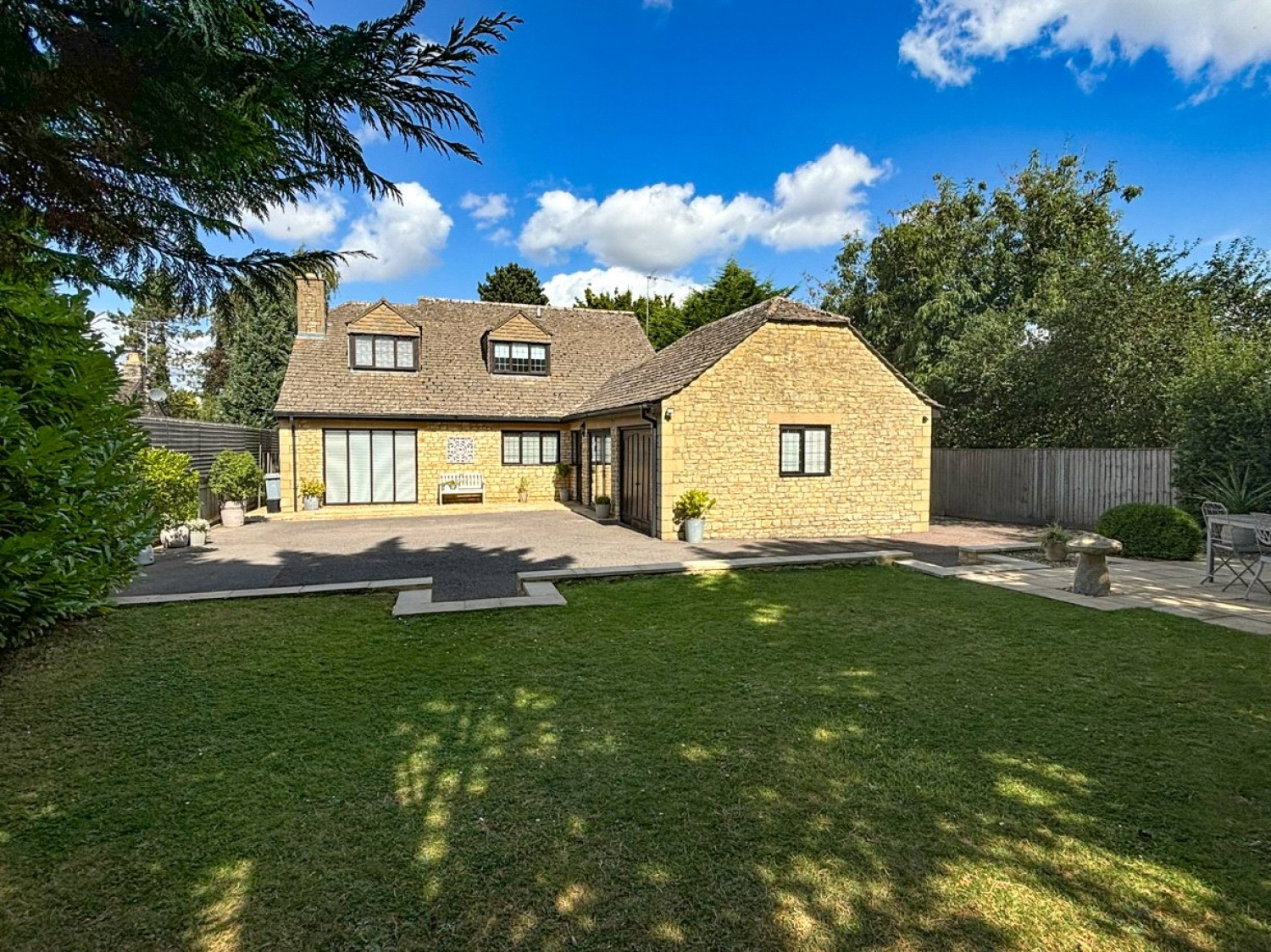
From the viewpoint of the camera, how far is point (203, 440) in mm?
16672

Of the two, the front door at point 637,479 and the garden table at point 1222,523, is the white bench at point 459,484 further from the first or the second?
the garden table at point 1222,523

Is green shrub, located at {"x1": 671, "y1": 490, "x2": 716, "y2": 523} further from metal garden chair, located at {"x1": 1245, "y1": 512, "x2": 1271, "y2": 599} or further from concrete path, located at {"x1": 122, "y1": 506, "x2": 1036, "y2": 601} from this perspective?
metal garden chair, located at {"x1": 1245, "y1": 512, "x2": 1271, "y2": 599}

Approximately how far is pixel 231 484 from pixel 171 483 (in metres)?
4.04

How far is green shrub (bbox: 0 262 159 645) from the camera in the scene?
4.94m

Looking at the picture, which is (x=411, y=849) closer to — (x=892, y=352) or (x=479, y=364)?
(x=479, y=364)

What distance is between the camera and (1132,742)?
4207mm

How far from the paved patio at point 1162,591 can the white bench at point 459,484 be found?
14839mm

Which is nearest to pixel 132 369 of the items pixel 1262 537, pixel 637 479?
pixel 637 479

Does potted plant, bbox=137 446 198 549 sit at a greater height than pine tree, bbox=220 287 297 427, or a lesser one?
lesser

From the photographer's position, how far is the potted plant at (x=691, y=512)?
44.7ft

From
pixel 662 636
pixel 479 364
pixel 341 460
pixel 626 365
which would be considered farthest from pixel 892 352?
pixel 662 636

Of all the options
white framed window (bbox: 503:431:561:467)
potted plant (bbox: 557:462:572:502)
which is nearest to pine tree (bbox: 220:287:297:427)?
white framed window (bbox: 503:431:561:467)

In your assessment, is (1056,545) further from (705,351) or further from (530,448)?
(530,448)

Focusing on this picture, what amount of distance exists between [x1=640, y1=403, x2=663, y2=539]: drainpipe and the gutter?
11090mm
